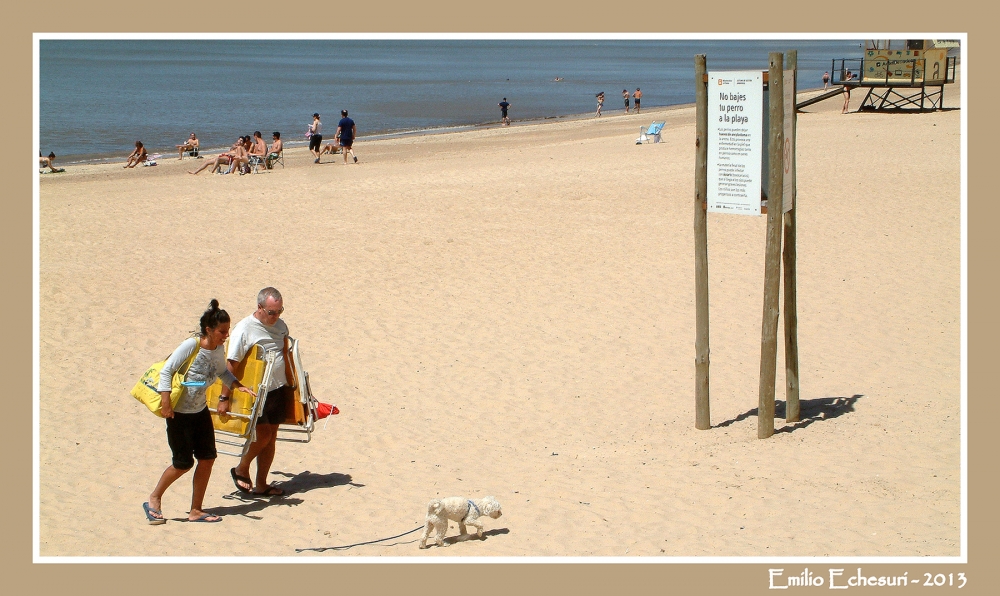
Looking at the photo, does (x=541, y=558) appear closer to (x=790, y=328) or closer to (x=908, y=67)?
(x=790, y=328)

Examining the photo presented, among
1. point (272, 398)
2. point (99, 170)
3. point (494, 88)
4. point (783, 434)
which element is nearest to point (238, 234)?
point (272, 398)

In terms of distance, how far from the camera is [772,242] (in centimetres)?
789

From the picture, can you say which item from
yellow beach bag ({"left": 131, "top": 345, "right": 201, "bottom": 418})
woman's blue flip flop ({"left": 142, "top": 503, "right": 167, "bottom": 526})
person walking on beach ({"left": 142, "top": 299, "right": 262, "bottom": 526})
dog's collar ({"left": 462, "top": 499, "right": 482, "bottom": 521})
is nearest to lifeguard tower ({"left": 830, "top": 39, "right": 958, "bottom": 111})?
dog's collar ({"left": 462, "top": 499, "right": 482, "bottom": 521})

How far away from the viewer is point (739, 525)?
628 cm

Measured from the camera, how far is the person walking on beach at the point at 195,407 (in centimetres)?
637

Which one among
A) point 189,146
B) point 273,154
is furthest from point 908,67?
point 189,146

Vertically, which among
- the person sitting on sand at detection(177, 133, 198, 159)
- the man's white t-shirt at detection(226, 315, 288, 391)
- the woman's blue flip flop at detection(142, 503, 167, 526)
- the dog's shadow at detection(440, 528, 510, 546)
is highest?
the person sitting on sand at detection(177, 133, 198, 159)

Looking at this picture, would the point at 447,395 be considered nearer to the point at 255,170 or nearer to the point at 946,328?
the point at 946,328

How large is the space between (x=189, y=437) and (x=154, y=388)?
0.40 m

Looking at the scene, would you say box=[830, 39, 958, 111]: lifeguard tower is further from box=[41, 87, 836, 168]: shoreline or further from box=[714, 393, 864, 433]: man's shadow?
box=[714, 393, 864, 433]: man's shadow

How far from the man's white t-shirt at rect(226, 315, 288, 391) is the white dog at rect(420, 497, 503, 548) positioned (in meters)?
1.62

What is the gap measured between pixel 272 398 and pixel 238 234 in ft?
29.8

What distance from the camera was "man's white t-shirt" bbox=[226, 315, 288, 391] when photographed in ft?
22.7

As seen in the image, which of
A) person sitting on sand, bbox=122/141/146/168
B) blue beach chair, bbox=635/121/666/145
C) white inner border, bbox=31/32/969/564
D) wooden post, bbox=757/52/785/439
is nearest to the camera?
white inner border, bbox=31/32/969/564
